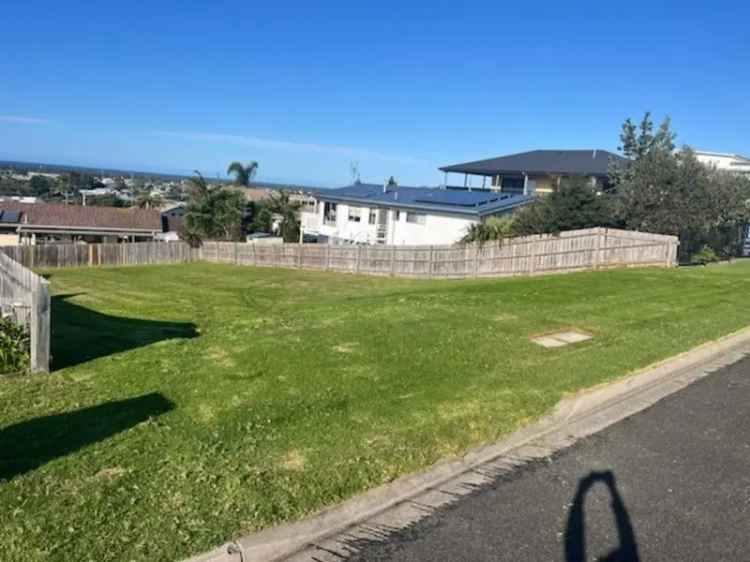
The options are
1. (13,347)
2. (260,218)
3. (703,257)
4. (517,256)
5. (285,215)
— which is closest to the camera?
(13,347)

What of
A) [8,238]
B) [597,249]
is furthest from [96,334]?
[8,238]

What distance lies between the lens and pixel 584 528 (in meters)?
4.55

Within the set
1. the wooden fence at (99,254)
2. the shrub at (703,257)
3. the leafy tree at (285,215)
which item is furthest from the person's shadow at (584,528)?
→ the leafy tree at (285,215)

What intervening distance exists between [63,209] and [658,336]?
5366cm

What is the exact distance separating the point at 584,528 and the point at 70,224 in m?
54.7

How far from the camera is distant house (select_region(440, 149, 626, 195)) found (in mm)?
42719

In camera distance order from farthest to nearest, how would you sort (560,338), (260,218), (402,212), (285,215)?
(285,215)
(260,218)
(402,212)
(560,338)

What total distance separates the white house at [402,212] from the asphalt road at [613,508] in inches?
1096

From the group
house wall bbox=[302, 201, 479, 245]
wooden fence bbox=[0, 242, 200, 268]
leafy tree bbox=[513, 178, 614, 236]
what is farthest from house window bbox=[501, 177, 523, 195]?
wooden fence bbox=[0, 242, 200, 268]

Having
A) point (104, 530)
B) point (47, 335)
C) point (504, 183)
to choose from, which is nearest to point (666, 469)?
point (104, 530)

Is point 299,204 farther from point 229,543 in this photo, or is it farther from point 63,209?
point 229,543

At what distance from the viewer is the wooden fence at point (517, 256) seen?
882 inches

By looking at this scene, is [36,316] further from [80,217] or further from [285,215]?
[80,217]

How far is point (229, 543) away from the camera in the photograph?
412 cm
